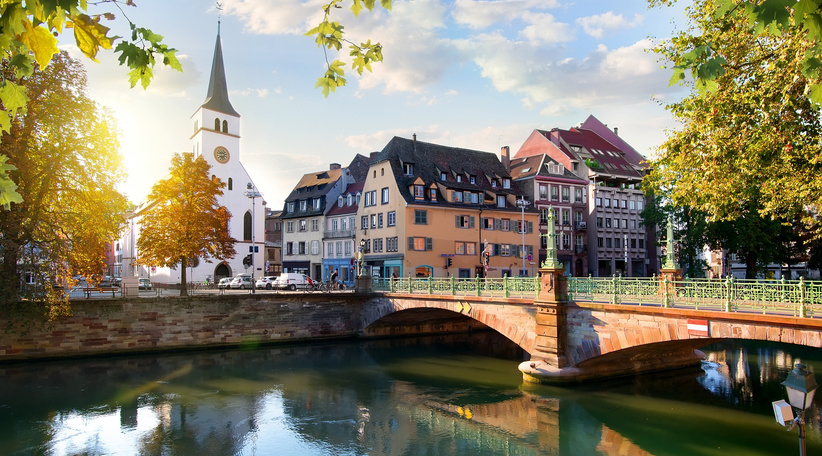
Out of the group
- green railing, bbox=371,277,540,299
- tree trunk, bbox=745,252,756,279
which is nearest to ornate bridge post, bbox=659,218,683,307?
green railing, bbox=371,277,540,299

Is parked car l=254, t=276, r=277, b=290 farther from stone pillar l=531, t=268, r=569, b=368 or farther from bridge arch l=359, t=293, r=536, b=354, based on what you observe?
stone pillar l=531, t=268, r=569, b=368

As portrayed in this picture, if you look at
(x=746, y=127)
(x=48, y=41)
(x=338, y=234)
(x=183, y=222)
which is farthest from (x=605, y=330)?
(x=338, y=234)

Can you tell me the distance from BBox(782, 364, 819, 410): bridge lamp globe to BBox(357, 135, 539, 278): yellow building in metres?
36.4

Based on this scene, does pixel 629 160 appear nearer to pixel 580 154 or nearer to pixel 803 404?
pixel 580 154

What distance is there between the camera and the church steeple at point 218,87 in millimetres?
60531

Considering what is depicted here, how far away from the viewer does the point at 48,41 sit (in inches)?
161

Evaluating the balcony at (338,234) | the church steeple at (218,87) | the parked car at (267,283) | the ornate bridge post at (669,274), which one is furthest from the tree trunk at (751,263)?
the church steeple at (218,87)

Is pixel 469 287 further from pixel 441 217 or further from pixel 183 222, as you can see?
pixel 441 217

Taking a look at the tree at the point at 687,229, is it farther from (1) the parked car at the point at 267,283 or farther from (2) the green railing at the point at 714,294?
(1) the parked car at the point at 267,283

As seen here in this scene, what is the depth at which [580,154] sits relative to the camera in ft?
197

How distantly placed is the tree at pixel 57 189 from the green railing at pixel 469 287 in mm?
15156

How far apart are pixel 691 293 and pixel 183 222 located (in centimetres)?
2833

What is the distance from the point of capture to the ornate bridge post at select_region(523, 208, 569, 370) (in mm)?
21953

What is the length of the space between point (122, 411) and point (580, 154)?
5111cm
